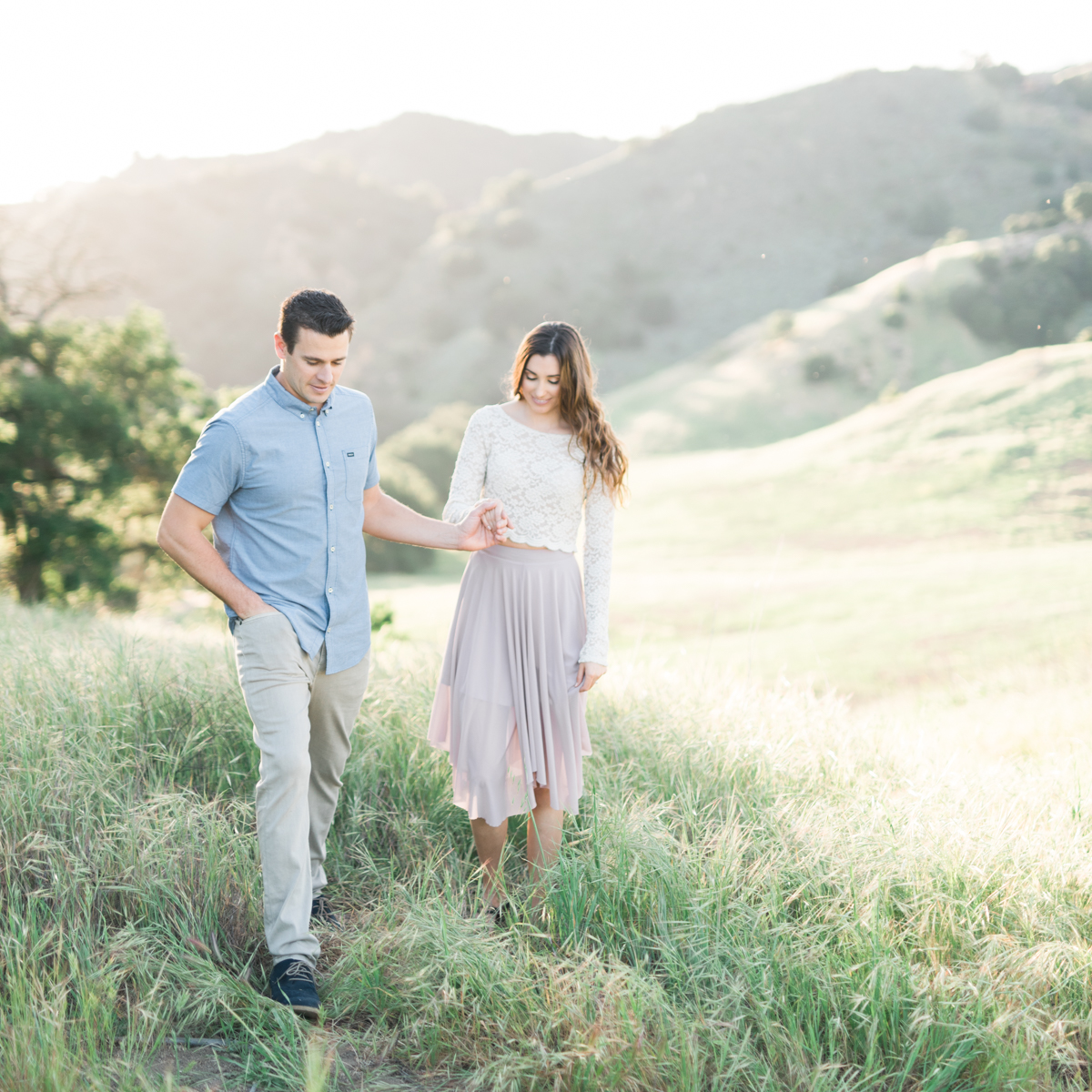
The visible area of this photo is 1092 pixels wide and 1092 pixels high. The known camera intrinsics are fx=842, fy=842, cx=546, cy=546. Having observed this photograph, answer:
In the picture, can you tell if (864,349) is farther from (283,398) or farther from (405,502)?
(283,398)

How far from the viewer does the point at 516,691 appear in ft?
10.4

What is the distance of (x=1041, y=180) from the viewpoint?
62.9 meters

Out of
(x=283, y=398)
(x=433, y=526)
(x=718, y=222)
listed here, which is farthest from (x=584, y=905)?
(x=718, y=222)

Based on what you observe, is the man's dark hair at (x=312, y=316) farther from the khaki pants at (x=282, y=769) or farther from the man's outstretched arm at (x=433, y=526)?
the khaki pants at (x=282, y=769)

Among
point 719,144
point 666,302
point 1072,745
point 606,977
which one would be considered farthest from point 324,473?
point 719,144

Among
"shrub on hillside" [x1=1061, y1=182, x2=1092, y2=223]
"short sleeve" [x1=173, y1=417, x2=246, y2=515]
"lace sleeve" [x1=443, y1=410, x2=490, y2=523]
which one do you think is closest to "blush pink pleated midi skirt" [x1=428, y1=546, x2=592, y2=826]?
"lace sleeve" [x1=443, y1=410, x2=490, y2=523]

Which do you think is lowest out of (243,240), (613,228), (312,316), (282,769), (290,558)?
(282,769)

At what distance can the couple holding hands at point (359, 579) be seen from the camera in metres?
2.62

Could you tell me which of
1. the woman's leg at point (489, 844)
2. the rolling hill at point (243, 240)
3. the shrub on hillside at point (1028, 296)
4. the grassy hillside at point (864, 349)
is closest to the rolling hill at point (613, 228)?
the rolling hill at point (243, 240)

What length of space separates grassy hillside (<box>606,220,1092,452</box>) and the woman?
1285 inches

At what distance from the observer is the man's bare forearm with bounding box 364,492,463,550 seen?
3.19m

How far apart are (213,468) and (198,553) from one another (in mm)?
270

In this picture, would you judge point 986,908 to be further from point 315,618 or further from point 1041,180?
point 1041,180

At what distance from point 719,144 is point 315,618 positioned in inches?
3292
